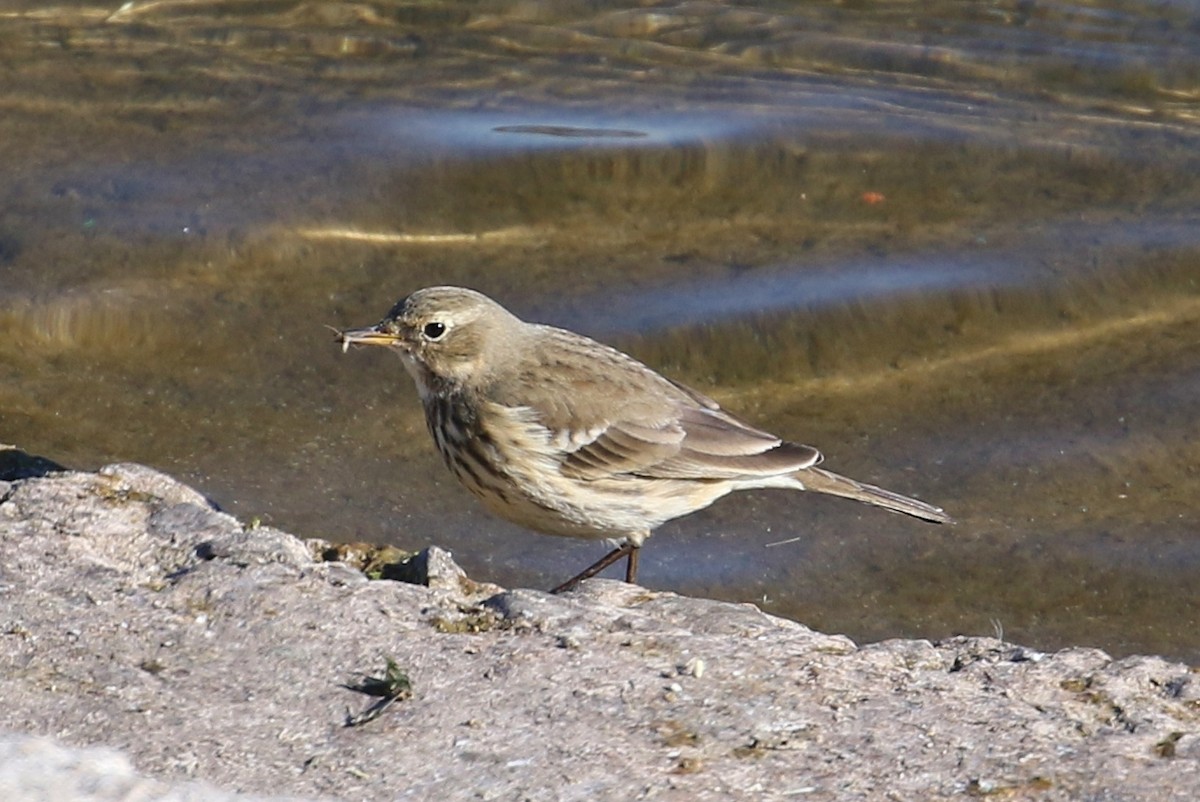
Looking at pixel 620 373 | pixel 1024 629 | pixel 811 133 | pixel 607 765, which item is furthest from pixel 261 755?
pixel 811 133

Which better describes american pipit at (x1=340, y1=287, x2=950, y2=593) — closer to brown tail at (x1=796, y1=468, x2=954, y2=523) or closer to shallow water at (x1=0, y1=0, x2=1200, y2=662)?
brown tail at (x1=796, y1=468, x2=954, y2=523)

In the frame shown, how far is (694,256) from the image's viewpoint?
9531 mm

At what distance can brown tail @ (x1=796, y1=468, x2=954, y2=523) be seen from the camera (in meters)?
6.91

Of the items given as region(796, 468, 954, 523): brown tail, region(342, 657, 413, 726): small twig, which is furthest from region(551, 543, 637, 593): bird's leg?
region(342, 657, 413, 726): small twig

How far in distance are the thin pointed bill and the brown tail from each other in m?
1.71

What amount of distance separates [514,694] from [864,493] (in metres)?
2.88

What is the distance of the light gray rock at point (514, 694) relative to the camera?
13.3ft

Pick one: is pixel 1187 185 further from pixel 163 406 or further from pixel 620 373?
pixel 163 406

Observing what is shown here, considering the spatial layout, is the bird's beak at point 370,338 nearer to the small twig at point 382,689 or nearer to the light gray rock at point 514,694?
the light gray rock at point 514,694

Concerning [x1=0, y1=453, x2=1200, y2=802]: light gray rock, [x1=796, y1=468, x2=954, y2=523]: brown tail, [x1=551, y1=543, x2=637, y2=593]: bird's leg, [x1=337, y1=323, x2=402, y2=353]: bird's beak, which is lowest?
[x1=551, y1=543, x2=637, y2=593]: bird's leg

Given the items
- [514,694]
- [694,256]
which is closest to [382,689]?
[514,694]

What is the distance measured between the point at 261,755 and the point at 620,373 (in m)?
3.18

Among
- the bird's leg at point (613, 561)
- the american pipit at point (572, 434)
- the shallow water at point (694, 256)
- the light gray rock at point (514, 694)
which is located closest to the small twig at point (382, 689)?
the light gray rock at point (514, 694)

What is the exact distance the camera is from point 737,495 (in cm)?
803
